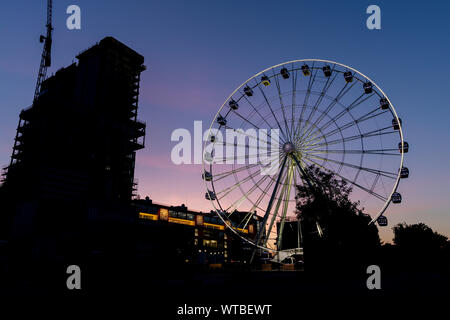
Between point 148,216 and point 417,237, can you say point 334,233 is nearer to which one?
point 148,216

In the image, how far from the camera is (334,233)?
30938 mm

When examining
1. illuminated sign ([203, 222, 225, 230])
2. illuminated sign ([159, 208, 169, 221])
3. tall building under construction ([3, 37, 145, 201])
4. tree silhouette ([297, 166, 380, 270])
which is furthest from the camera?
illuminated sign ([203, 222, 225, 230])

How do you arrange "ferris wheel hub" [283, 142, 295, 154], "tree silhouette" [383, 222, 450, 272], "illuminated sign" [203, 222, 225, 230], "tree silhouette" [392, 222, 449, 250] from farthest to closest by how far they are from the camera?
"illuminated sign" [203, 222, 225, 230] → "tree silhouette" [392, 222, 449, 250] → "tree silhouette" [383, 222, 450, 272] → "ferris wheel hub" [283, 142, 295, 154]

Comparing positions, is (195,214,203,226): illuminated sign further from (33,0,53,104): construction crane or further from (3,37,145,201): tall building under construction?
(33,0,53,104): construction crane

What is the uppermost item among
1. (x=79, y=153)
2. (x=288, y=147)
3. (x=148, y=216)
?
(x=79, y=153)

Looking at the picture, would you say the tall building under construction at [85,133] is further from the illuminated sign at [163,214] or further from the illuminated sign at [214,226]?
the illuminated sign at [214,226]

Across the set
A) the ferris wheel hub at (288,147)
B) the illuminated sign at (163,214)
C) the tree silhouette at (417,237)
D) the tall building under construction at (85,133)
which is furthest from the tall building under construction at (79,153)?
the tree silhouette at (417,237)

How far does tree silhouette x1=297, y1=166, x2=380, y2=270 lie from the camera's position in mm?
24125

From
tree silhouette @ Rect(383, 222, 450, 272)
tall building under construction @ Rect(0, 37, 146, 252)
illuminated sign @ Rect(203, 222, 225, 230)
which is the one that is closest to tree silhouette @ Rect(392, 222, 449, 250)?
tree silhouette @ Rect(383, 222, 450, 272)

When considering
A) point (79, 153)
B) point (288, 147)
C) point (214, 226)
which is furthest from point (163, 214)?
point (288, 147)

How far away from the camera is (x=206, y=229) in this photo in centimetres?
10038
